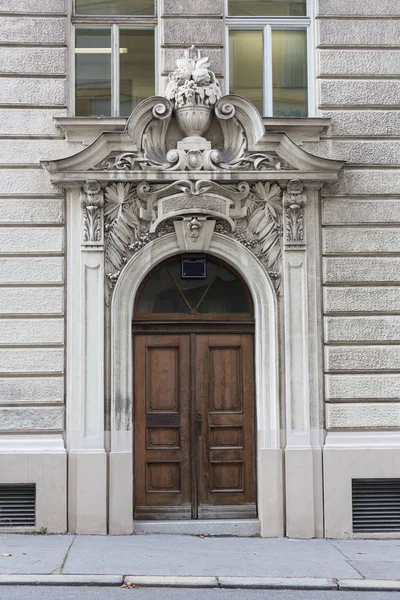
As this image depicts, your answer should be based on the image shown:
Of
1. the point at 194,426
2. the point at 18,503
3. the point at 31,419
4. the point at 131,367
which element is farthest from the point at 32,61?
the point at 18,503

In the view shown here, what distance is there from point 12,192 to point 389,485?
6207 millimetres

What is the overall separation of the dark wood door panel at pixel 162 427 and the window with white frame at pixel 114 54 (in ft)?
10.8

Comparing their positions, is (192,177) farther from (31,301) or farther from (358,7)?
(358,7)

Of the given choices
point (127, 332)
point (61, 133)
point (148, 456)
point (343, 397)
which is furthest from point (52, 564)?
point (61, 133)

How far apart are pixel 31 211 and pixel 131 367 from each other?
241 centimetres

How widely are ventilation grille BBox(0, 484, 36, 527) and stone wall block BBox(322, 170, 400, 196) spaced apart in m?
5.46

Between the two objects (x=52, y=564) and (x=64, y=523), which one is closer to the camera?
(x=52, y=564)

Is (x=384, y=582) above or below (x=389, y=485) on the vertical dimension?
below

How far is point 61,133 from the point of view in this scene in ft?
35.1

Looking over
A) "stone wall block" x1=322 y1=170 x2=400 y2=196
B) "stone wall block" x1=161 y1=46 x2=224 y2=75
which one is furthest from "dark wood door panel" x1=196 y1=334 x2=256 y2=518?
"stone wall block" x1=161 y1=46 x2=224 y2=75

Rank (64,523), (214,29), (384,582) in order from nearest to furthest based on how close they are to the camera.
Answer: (384,582)
(64,523)
(214,29)

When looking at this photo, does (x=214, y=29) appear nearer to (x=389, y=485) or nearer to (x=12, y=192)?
(x=12, y=192)

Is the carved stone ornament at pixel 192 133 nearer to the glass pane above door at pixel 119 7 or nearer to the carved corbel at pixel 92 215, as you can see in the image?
the carved corbel at pixel 92 215

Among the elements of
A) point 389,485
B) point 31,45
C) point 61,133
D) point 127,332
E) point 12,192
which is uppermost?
point 31,45
